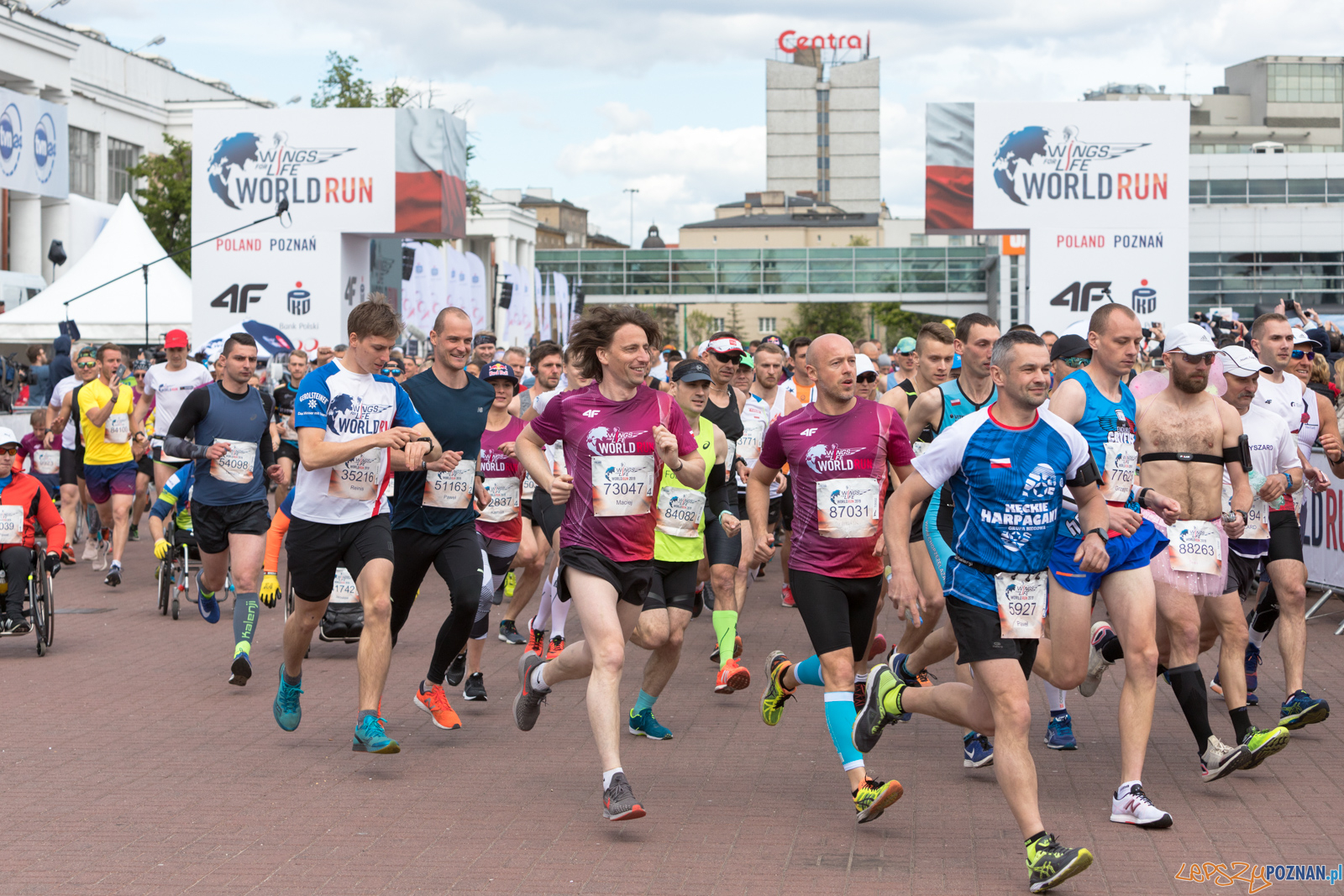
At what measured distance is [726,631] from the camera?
8.86 m

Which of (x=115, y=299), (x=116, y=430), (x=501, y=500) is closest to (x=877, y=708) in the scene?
(x=501, y=500)

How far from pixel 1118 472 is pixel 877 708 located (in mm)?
1485

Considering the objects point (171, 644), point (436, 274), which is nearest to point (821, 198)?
point (436, 274)

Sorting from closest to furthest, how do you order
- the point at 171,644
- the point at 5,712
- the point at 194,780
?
the point at 194,780 < the point at 5,712 < the point at 171,644

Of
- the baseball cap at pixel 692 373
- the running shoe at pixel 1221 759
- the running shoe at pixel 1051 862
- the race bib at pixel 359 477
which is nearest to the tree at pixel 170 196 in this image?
the baseball cap at pixel 692 373

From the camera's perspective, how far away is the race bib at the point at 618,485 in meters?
6.42

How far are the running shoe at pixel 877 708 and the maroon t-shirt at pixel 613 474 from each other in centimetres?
113

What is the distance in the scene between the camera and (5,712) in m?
8.53

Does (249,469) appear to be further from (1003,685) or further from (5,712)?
(1003,685)

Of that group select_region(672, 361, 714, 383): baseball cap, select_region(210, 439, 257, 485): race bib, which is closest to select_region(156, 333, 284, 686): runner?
select_region(210, 439, 257, 485): race bib

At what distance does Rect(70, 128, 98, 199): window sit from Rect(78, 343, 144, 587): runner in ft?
194

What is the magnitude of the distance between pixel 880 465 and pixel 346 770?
2.89m

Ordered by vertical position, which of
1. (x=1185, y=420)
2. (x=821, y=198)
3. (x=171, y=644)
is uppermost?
(x=821, y=198)

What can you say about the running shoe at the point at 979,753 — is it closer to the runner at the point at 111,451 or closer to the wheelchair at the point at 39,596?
the wheelchair at the point at 39,596
